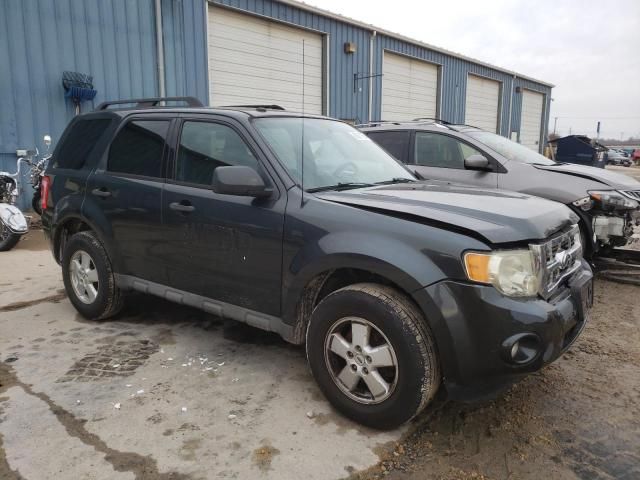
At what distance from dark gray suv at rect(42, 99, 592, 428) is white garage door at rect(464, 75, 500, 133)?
19625 mm

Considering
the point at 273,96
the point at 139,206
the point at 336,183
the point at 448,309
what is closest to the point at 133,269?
the point at 139,206

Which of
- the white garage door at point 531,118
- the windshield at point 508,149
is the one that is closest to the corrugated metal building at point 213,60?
the windshield at point 508,149

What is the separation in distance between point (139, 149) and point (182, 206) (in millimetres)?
829

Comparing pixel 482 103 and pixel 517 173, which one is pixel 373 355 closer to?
pixel 517 173

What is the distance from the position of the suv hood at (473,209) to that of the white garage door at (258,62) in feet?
31.3

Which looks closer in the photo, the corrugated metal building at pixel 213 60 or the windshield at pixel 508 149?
the windshield at pixel 508 149

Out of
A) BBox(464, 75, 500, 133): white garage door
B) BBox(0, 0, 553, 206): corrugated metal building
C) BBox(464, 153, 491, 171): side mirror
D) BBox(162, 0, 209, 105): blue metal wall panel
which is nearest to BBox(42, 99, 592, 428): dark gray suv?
BBox(464, 153, 491, 171): side mirror

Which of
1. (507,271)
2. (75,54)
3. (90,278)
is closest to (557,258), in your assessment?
(507,271)

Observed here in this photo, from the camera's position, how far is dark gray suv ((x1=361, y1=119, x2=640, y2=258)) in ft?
17.1

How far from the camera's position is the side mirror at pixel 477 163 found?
564 cm

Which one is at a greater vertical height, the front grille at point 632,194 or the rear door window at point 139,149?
the rear door window at point 139,149

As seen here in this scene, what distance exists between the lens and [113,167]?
13.5 feet

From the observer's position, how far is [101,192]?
13.4ft

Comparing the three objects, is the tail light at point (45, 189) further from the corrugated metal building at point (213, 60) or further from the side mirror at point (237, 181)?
the corrugated metal building at point (213, 60)
